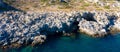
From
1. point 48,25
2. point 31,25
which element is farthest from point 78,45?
point 31,25

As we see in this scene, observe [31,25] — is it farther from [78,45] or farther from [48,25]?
[78,45]

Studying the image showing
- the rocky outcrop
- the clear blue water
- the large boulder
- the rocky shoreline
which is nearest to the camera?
the clear blue water

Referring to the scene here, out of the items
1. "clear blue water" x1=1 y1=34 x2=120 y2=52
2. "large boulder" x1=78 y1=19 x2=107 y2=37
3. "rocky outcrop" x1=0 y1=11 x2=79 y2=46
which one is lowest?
"clear blue water" x1=1 y1=34 x2=120 y2=52

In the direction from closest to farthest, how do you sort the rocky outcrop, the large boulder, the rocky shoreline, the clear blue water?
the clear blue water < the rocky outcrop < the rocky shoreline < the large boulder

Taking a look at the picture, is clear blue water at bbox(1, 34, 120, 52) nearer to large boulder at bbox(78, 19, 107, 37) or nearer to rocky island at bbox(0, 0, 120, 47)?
large boulder at bbox(78, 19, 107, 37)

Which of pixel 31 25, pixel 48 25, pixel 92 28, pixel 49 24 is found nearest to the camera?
pixel 31 25

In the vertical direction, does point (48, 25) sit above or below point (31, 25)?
below

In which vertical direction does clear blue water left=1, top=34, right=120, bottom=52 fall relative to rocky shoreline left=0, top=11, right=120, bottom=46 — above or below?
below

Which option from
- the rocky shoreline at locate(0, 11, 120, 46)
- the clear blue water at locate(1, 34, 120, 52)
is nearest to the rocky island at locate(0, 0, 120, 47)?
the rocky shoreline at locate(0, 11, 120, 46)
